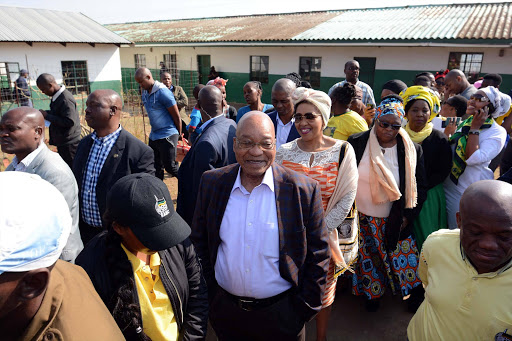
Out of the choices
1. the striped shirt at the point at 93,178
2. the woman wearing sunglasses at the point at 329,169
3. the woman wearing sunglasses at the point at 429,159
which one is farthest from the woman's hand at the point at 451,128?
the striped shirt at the point at 93,178

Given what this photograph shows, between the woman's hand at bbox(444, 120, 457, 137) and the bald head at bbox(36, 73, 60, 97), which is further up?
the bald head at bbox(36, 73, 60, 97)

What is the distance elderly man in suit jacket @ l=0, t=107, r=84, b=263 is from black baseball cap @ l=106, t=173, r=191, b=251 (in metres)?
1.11

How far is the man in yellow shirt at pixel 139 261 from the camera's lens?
4.78 feet

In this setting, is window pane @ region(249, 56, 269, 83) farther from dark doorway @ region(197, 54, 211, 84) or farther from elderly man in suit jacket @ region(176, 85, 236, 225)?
elderly man in suit jacket @ region(176, 85, 236, 225)

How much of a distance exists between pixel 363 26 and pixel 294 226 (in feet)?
48.1

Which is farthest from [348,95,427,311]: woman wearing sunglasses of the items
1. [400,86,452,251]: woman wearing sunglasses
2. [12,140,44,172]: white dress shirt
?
[12,140,44,172]: white dress shirt

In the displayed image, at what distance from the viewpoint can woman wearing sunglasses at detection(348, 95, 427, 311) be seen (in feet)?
9.21

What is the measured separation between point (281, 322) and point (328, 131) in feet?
7.37

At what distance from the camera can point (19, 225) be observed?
2.88 ft

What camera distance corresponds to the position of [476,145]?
312 centimetres

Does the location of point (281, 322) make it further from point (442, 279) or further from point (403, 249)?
point (403, 249)

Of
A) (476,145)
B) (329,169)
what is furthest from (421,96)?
(329,169)

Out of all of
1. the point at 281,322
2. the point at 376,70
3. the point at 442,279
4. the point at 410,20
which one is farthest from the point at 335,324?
the point at 410,20

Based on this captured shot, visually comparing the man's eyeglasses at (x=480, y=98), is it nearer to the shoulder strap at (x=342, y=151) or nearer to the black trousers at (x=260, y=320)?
the shoulder strap at (x=342, y=151)
